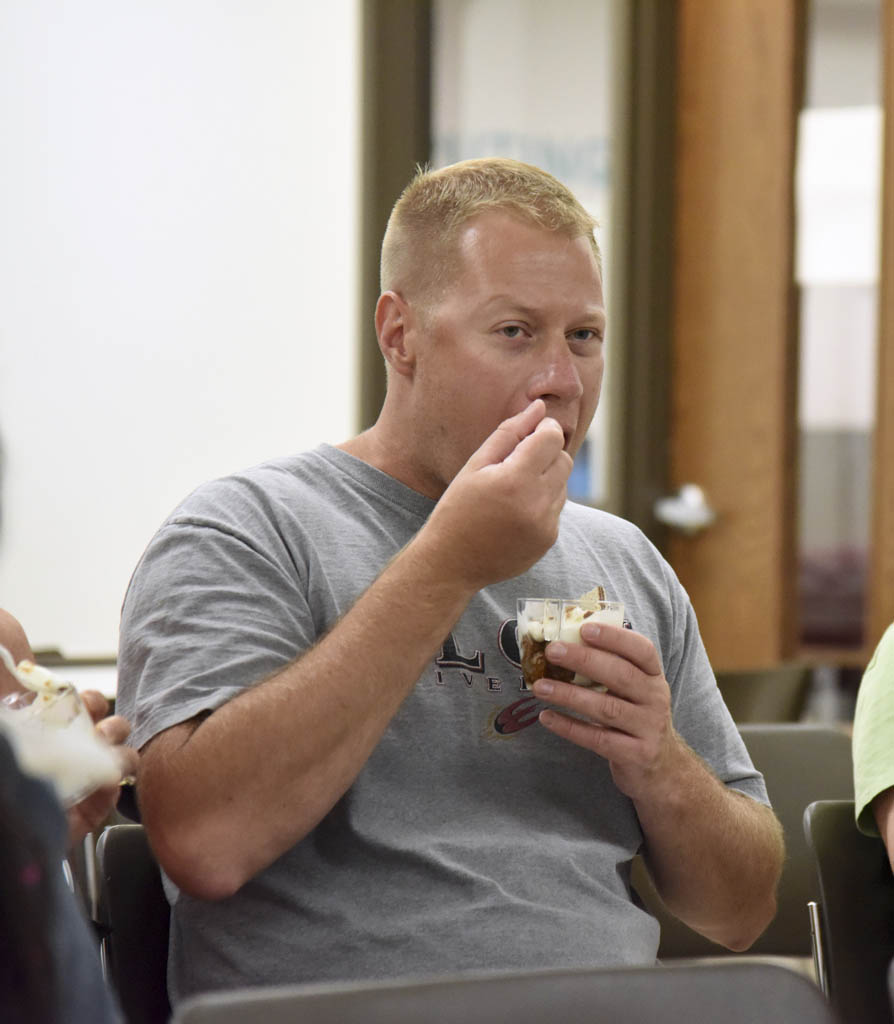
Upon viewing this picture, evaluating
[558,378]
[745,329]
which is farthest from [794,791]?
[745,329]

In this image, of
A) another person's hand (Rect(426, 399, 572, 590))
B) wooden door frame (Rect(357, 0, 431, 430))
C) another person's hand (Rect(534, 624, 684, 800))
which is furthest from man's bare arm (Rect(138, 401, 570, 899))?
wooden door frame (Rect(357, 0, 431, 430))

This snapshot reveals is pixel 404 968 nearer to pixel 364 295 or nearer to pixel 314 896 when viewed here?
pixel 314 896

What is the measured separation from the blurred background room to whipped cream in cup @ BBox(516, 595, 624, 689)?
1.05 m

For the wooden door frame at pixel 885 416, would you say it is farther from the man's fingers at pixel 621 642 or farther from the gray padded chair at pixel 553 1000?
the gray padded chair at pixel 553 1000

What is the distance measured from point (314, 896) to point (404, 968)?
4.4 inches

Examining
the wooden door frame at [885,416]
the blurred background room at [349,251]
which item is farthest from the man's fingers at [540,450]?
the wooden door frame at [885,416]

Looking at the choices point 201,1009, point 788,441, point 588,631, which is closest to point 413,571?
point 588,631

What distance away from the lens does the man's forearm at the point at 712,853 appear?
149 centimetres

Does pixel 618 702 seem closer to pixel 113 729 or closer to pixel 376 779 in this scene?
pixel 376 779

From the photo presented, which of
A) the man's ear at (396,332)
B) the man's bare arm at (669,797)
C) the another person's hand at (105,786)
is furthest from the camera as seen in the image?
the man's ear at (396,332)

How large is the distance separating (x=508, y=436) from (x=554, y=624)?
202mm

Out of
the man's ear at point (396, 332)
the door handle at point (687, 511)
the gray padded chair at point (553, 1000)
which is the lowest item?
the door handle at point (687, 511)

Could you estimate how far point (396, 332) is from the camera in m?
1.63

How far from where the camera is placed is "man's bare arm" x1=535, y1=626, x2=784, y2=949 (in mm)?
1349
